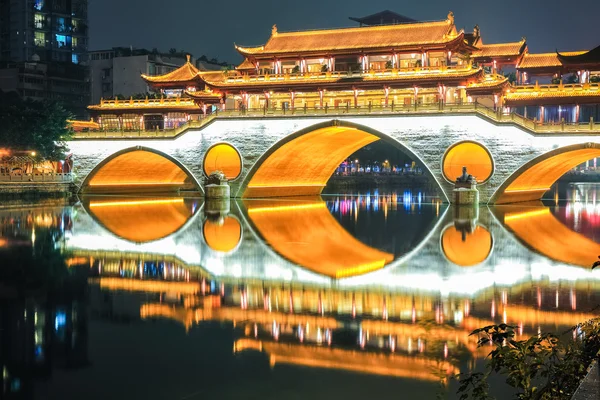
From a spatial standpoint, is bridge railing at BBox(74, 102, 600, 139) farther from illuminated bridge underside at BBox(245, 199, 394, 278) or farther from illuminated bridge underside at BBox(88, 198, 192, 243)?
illuminated bridge underside at BBox(245, 199, 394, 278)

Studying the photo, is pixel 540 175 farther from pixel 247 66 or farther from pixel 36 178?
pixel 36 178

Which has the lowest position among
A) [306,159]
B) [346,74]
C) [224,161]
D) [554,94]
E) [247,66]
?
[224,161]

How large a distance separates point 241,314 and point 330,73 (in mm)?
32475

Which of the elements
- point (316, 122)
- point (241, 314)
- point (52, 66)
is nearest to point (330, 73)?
point (316, 122)

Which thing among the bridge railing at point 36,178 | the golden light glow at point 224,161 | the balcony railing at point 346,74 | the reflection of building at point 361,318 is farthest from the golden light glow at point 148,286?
the bridge railing at point 36,178

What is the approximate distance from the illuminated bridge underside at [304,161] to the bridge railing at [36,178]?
13.9m

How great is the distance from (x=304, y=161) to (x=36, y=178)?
59.6 ft

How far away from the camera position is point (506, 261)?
18.8 metres

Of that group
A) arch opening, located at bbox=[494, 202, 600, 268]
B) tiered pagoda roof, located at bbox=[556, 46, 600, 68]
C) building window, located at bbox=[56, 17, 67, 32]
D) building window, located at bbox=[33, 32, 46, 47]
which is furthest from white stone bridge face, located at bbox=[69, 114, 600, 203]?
building window, located at bbox=[56, 17, 67, 32]

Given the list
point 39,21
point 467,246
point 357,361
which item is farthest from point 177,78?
point 39,21

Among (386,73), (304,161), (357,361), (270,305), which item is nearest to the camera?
(357,361)

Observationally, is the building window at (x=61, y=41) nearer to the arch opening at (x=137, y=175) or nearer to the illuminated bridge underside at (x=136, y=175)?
the arch opening at (x=137, y=175)

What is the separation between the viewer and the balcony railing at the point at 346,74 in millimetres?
39938

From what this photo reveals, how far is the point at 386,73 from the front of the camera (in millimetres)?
41531
